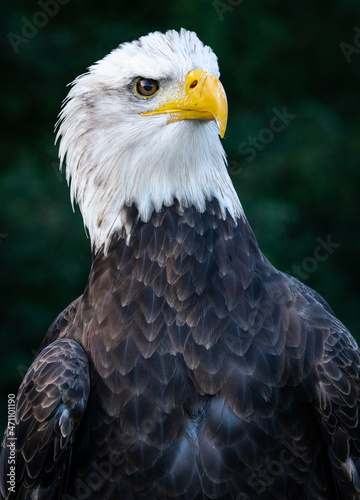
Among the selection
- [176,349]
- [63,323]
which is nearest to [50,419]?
[176,349]

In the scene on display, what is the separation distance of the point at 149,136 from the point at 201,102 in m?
0.27

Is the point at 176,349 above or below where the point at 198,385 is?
above

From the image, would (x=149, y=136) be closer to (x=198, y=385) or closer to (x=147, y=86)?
(x=147, y=86)

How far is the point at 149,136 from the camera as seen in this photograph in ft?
9.78

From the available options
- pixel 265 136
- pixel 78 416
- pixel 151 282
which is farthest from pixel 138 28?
pixel 78 416

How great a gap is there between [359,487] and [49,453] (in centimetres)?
116

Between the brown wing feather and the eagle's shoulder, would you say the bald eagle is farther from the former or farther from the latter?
the eagle's shoulder

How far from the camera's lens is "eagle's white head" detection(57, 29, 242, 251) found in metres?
2.96

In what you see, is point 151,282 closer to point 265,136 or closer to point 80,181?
point 80,181

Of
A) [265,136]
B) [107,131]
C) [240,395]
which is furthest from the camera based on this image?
[265,136]

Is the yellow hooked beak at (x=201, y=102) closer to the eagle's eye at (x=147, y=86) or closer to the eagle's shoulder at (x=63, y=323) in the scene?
the eagle's eye at (x=147, y=86)

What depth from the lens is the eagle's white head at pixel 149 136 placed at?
2.96 m

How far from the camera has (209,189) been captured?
119 inches

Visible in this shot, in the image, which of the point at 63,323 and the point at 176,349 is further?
the point at 63,323
